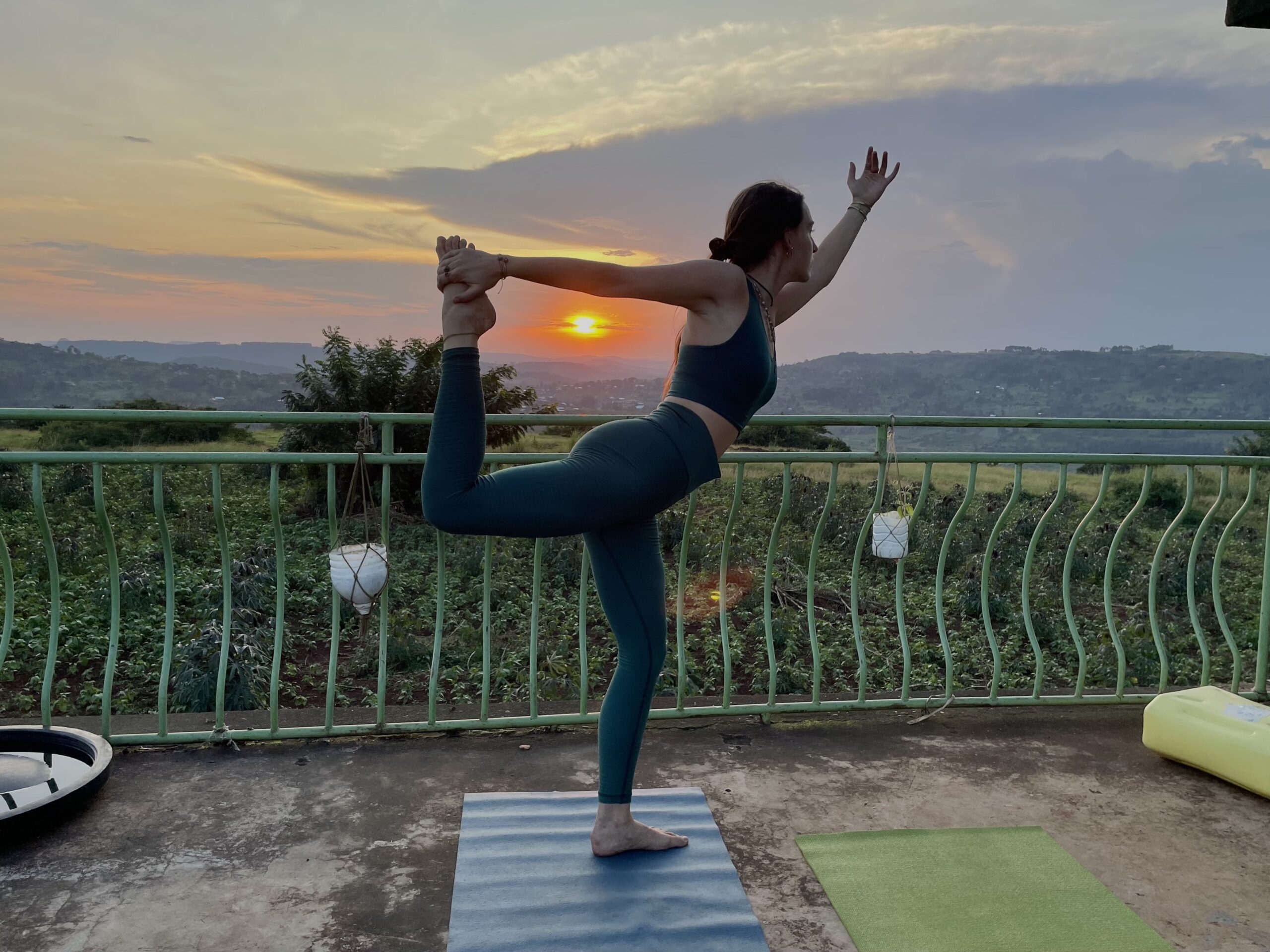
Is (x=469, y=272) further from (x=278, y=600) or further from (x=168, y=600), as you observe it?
(x=168, y=600)

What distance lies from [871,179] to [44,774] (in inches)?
143

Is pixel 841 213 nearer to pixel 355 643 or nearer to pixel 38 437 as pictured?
pixel 355 643

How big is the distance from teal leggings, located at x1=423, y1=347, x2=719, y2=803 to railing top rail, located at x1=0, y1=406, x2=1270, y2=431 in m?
0.24

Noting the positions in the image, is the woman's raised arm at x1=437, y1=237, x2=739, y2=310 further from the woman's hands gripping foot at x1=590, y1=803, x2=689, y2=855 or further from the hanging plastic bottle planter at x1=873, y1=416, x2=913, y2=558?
the hanging plastic bottle planter at x1=873, y1=416, x2=913, y2=558

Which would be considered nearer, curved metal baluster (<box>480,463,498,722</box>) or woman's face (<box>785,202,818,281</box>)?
woman's face (<box>785,202,818,281</box>)

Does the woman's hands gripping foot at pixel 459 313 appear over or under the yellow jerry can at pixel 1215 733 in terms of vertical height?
over

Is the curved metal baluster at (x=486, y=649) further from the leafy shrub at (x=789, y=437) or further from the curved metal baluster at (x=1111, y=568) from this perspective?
the curved metal baluster at (x=1111, y=568)

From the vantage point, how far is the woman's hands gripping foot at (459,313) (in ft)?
6.92

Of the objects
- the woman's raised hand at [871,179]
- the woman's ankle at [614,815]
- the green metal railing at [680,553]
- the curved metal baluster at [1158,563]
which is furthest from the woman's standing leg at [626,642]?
the curved metal baluster at [1158,563]

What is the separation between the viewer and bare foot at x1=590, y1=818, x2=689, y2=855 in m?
2.78

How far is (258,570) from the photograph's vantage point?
7668 millimetres

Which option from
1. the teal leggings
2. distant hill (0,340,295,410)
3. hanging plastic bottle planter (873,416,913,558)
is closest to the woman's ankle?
the teal leggings

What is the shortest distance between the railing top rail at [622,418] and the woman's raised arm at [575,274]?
0.43m

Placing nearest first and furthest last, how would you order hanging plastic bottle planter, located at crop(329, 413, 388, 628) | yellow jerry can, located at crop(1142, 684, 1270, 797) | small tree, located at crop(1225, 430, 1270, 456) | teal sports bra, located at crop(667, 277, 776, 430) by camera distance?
teal sports bra, located at crop(667, 277, 776, 430), hanging plastic bottle planter, located at crop(329, 413, 388, 628), yellow jerry can, located at crop(1142, 684, 1270, 797), small tree, located at crop(1225, 430, 1270, 456)
